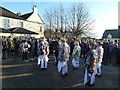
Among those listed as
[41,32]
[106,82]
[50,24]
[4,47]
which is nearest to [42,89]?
[106,82]

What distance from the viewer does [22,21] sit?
28609 millimetres

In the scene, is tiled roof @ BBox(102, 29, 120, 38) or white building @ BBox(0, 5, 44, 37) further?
tiled roof @ BBox(102, 29, 120, 38)

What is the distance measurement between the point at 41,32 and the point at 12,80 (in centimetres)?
3071

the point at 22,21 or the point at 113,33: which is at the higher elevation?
the point at 22,21

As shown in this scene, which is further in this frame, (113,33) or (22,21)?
(113,33)

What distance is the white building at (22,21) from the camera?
2516cm

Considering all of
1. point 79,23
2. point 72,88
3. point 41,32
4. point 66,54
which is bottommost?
point 72,88

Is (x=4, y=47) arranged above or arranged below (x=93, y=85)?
above

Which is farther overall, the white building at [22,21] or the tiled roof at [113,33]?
the tiled roof at [113,33]

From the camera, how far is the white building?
25156 mm

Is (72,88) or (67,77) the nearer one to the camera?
(72,88)

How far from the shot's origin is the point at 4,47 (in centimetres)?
984

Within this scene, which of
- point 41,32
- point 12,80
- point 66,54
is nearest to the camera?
point 12,80

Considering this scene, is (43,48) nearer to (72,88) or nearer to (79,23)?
(72,88)
